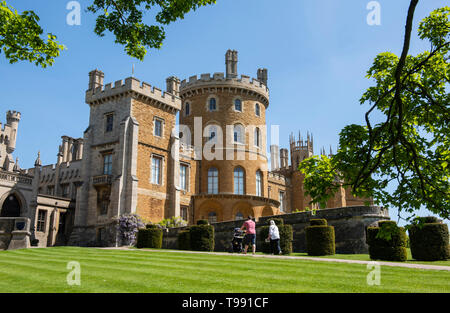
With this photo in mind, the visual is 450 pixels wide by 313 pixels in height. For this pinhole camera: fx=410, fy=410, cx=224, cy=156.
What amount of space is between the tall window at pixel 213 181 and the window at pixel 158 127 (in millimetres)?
6316

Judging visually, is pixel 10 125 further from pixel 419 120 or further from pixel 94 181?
pixel 419 120

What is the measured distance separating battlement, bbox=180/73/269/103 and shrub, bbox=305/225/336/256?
75.0ft

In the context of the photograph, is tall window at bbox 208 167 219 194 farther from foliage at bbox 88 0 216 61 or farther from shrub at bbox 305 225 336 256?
foliage at bbox 88 0 216 61

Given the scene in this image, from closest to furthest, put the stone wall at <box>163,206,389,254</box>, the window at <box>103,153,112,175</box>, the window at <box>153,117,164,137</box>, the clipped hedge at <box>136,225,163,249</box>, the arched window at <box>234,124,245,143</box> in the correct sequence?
the stone wall at <box>163,206,389,254</box>, the clipped hedge at <box>136,225,163,249</box>, the window at <box>103,153,112,175</box>, the window at <box>153,117,164,137</box>, the arched window at <box>234,124,245,143</box>

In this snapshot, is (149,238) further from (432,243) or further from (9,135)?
(9,135)

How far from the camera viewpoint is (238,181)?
3638 centimetres

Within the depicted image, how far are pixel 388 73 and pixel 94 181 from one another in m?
24.2

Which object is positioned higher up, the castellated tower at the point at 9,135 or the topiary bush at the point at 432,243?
the castellated tower at the point at 9,135

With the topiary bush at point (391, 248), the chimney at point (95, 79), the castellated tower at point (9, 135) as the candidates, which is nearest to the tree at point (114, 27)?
the topiary bush at point (391, 248)

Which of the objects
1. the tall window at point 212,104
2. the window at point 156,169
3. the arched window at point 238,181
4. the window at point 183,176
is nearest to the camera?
the window at point 156,169

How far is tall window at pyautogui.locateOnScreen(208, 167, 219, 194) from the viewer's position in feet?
117

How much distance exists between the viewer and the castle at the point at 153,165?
1141 inches

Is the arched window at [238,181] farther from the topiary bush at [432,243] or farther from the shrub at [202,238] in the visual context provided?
the topiary bush at [432,243]

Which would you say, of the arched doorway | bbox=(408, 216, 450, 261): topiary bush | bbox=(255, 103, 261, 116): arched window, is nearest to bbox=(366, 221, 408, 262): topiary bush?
bbox=(408, 216, 450, 261): topiary bush
